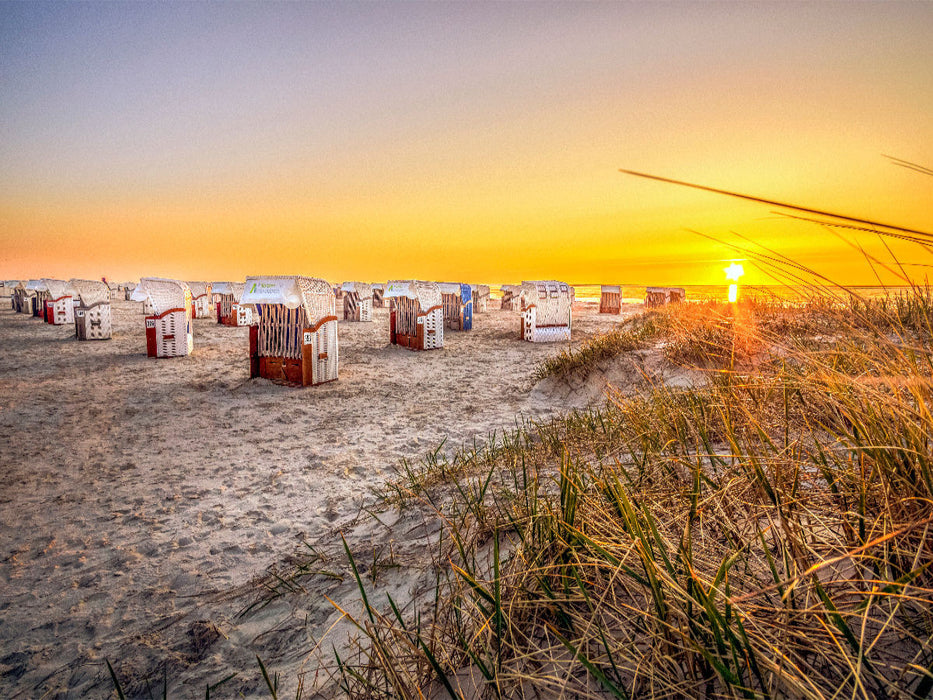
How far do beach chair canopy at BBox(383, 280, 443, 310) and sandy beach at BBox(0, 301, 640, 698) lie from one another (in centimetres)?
363

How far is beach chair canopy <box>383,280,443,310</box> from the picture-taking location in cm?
1416

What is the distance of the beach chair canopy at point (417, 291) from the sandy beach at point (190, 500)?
11.9ft

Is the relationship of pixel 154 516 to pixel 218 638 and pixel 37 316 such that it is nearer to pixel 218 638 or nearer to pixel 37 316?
pixel 218 638

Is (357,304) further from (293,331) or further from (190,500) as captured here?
(190,500)

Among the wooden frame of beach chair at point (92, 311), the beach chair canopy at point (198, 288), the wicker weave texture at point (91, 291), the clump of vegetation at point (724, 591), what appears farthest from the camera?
the beach chair canopy at point (198, 288)

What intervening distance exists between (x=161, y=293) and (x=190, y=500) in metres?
9.87

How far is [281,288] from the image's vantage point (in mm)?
8914

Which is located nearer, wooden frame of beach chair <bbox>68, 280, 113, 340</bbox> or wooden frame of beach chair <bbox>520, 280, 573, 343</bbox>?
wooden frame of beach chair <bbox>68, 280, 113, 340</bbox>

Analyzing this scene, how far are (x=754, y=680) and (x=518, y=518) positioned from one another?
989 millimetres

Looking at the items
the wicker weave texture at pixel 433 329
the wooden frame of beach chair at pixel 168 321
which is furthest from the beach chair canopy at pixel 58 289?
the wicker weave texture at pixel 433 329

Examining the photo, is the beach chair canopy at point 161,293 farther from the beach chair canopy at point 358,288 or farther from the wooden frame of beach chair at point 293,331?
the beach chair canopy at point 358,288

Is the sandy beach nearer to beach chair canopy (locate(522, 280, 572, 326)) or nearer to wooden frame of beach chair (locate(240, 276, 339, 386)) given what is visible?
wooden frame of beach chair (locate(240, 276, 339, 386))

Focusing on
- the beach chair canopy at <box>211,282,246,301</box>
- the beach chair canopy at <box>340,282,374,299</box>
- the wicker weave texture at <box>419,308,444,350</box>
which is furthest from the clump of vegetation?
the beach chair canopy at <box>340,282,374,299</box>

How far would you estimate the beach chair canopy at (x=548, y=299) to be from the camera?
52.6 ft
